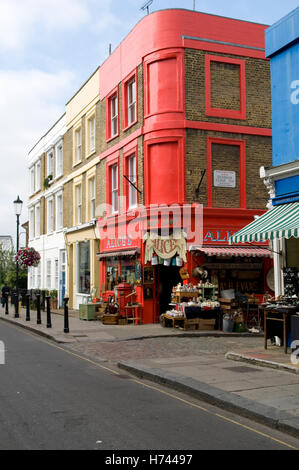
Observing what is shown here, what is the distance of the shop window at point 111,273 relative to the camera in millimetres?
22859

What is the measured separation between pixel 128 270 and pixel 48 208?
1393 cm

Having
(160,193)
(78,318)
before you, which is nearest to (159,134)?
(160,193)

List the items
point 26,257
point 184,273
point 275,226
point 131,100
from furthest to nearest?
1. point 26,257
2. point 131,100
3. point 184,273
4. point 275,226

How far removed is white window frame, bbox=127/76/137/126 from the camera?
21.7 m

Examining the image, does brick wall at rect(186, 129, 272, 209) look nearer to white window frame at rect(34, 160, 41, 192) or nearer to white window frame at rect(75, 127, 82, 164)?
white window frame at rect(75, 127, 82, 164)

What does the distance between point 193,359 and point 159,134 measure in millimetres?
10400

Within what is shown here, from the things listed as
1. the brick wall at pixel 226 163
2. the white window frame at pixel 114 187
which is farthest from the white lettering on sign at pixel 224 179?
the white window frame at pixel 114 187

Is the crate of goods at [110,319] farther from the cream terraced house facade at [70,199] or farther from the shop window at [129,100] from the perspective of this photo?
the shop window at [129,100]

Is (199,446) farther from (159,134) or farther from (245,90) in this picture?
(245,90)

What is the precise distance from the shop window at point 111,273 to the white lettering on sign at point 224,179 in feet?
18.6

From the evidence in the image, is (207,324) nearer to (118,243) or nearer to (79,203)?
(118,243)

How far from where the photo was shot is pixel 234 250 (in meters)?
19.4

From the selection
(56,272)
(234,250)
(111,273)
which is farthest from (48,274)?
(234,250)

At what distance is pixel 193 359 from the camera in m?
11.6
